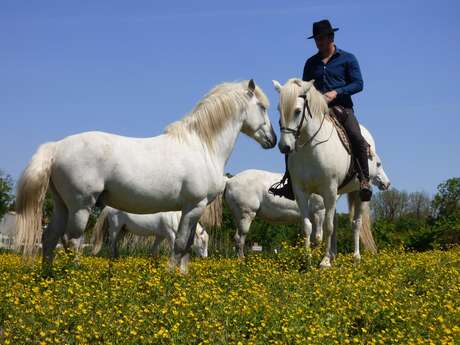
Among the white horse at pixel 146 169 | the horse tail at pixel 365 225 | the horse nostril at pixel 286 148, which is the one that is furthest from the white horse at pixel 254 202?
the horse nostril at pixel 286 148

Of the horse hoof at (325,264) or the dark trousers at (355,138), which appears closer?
the horse hoof at (325,264)

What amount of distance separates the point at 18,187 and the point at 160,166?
6.40 ft

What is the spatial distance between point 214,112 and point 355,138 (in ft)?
9.00

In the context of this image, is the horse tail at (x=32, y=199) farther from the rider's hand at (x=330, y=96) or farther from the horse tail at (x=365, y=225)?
the horse tail at (x=365, y=225)

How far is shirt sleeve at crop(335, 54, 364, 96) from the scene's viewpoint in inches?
465

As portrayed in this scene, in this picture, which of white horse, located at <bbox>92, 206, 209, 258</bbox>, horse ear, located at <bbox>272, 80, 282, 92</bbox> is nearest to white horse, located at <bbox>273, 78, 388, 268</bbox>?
horse ear, located at <bbox>272, 80, 282, 92</bbox>

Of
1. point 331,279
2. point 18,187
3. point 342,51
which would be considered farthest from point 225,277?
point 342,51

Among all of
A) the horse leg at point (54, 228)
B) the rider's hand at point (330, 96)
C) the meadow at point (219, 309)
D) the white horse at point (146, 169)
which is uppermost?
the rider's hand at point (330, 96)

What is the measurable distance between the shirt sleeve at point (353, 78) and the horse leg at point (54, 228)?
202 inches

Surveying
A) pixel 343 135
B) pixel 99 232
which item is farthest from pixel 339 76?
pixel 99 232

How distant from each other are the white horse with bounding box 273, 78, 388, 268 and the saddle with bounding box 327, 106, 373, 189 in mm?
133

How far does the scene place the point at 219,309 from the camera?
7008mm

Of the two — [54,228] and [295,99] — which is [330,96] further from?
[54,228]

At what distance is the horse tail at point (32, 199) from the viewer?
363 inches
